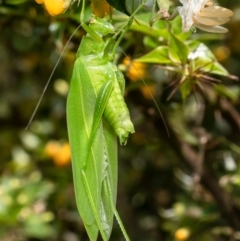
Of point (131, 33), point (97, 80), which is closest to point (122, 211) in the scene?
point (131, 33)

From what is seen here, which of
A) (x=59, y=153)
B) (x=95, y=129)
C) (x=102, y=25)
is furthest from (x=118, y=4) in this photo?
(x=59, y=153)

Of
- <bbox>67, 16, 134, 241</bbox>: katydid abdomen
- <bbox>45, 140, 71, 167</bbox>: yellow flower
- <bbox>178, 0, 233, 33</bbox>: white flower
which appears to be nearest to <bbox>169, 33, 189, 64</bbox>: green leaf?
<bbox>67, 16, 134, 241</bbox>: katydid abdomen

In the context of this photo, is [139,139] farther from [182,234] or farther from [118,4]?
[118,4]

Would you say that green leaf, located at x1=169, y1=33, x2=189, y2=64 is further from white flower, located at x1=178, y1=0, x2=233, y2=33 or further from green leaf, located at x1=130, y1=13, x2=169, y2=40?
white flower, located at x1=178, y1=0, x2=233, y2=33

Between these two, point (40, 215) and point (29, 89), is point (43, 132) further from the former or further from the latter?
point (40, 215)

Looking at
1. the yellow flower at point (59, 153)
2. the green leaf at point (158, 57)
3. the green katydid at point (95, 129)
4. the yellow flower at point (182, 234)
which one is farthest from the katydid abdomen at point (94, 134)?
the yellow flower at point (59, 153)
